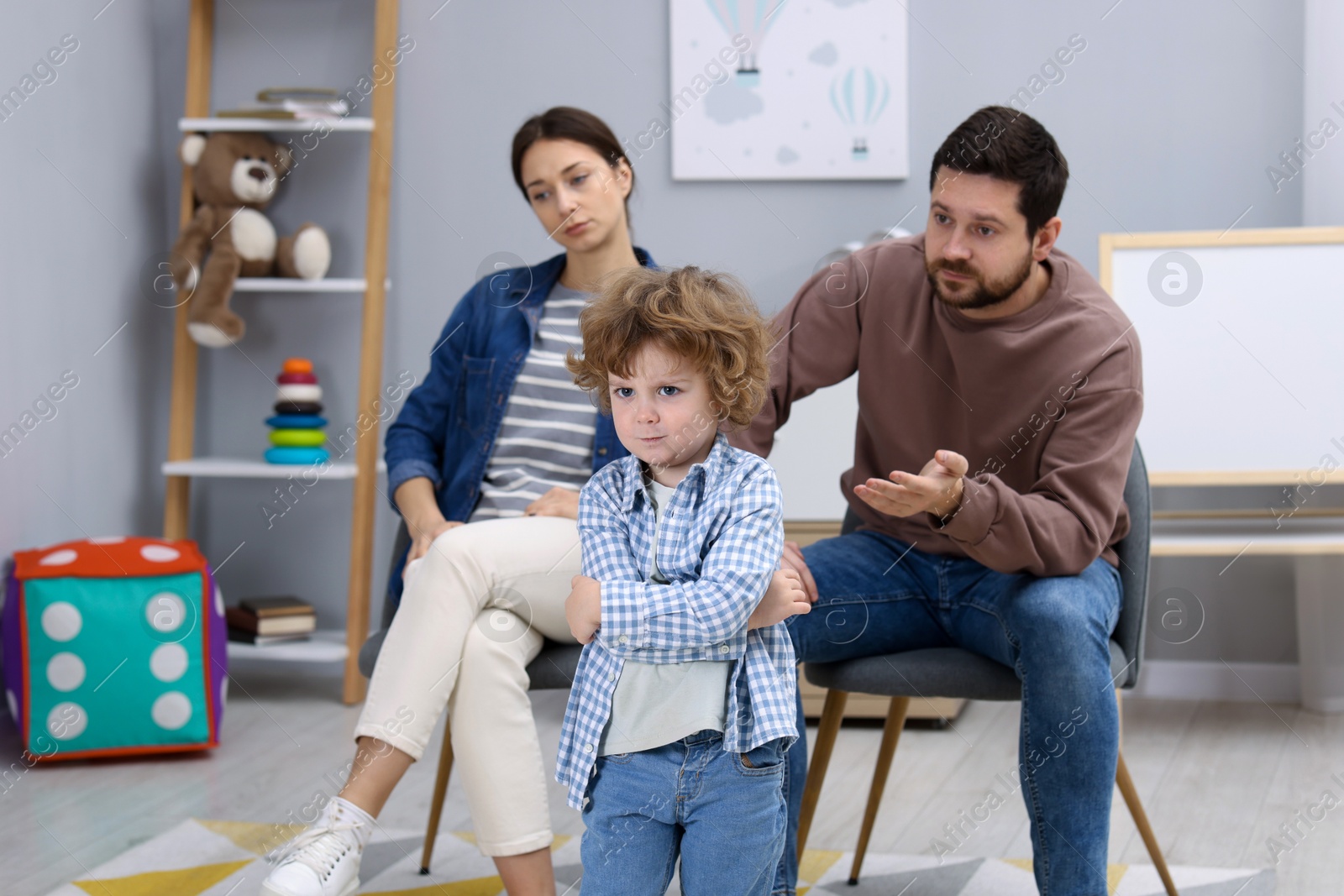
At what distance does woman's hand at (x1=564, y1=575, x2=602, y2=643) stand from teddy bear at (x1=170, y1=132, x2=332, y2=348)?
6.52 ft

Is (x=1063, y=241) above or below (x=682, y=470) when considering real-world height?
above

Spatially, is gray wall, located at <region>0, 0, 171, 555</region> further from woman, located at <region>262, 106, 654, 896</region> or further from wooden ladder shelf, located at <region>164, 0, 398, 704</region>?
woman, located at <region>262, 106, 654, 896</region>

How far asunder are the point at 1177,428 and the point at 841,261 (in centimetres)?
102

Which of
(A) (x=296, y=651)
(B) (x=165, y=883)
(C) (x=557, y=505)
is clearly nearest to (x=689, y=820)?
(C) (x=557, y=505)

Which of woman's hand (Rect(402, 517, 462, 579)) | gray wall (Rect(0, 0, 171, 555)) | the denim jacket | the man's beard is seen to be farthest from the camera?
gray wall (Rect(0, 0, 171, 555))

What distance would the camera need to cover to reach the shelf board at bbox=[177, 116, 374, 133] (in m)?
2.75

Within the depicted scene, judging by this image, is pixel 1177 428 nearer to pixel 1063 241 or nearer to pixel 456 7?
pixel 1063 241

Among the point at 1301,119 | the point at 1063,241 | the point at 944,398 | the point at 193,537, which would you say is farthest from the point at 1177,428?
the point at 193,537

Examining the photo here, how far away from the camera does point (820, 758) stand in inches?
61.8

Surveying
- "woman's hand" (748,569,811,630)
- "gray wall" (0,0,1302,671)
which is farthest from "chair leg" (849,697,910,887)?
"gray wall" (0,0,1302,671)

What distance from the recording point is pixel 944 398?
5.16 feet

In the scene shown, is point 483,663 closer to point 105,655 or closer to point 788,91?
point 105,655

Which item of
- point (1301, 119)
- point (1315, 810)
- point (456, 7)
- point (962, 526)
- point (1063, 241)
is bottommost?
point (1315, 810)

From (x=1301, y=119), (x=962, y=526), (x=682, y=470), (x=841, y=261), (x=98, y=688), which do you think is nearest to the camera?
(x=682, y=470)
